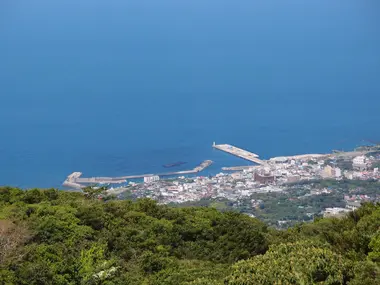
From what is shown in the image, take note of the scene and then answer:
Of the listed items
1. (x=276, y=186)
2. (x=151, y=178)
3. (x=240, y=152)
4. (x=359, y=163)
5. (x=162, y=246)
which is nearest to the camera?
(x=162, y=246)

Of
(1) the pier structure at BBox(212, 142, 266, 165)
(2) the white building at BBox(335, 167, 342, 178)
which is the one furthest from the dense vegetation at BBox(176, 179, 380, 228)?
(1) the pier structure at BBox(212, 142, 266, 165)

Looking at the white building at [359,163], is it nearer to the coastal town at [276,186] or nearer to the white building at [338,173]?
the coastal town at [276,186]

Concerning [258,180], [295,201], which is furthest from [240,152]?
[295,201]

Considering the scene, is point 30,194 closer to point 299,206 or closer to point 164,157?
point 299,206

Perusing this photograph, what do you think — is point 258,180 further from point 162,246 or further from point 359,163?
point 162,246

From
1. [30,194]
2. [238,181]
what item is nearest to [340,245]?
[30,194]

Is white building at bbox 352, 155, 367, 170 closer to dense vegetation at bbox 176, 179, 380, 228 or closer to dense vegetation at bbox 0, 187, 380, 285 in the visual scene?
dense vegetation at bbox 176, 179, 380, 228

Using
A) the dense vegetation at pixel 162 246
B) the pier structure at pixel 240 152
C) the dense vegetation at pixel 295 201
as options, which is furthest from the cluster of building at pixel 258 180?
the dense vegetation at pixel 162 246
